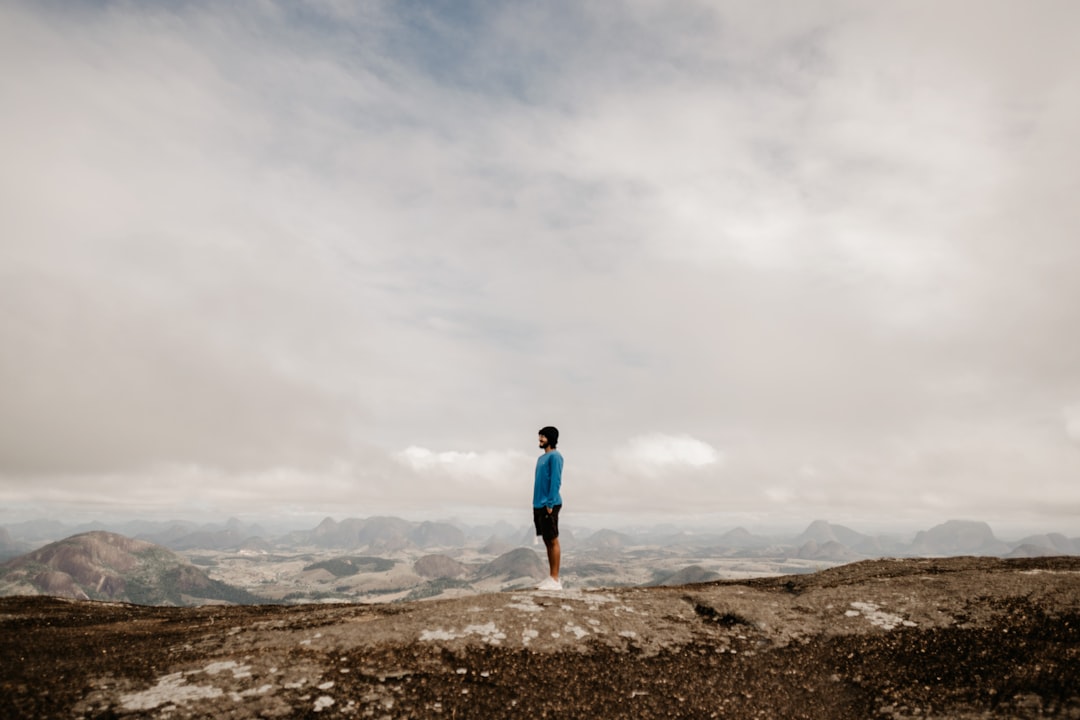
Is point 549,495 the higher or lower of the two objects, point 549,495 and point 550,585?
the higher

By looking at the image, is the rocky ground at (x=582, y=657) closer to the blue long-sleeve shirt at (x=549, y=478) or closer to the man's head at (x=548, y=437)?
the blue long-sleeve shirt at (x=549, y=478)

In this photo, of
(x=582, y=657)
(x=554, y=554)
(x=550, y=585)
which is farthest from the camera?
(x=554, y=554)

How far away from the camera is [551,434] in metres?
19.9

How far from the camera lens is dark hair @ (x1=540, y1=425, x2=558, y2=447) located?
1983cm

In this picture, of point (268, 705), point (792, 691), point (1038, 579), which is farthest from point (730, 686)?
point (1038, 579)

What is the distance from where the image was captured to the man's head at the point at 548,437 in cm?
1983

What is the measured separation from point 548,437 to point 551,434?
0.17 metres

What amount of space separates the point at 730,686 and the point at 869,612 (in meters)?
6.36

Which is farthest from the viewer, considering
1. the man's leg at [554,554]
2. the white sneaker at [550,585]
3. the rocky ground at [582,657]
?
the man's leg at [554,554]

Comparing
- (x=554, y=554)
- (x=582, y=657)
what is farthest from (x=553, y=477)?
(x=582, y=657)

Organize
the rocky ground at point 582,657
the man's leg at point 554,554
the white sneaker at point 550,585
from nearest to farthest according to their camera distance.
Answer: the rocky ground at point 582,657, the white sneaker at point 550,585, the man's leg at point 554,554

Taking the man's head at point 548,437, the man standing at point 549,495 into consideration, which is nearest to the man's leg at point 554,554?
the man standing at point 549,495

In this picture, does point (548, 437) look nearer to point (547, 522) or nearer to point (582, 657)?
point (547, 522)

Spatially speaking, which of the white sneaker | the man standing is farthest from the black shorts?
the white sneaker
